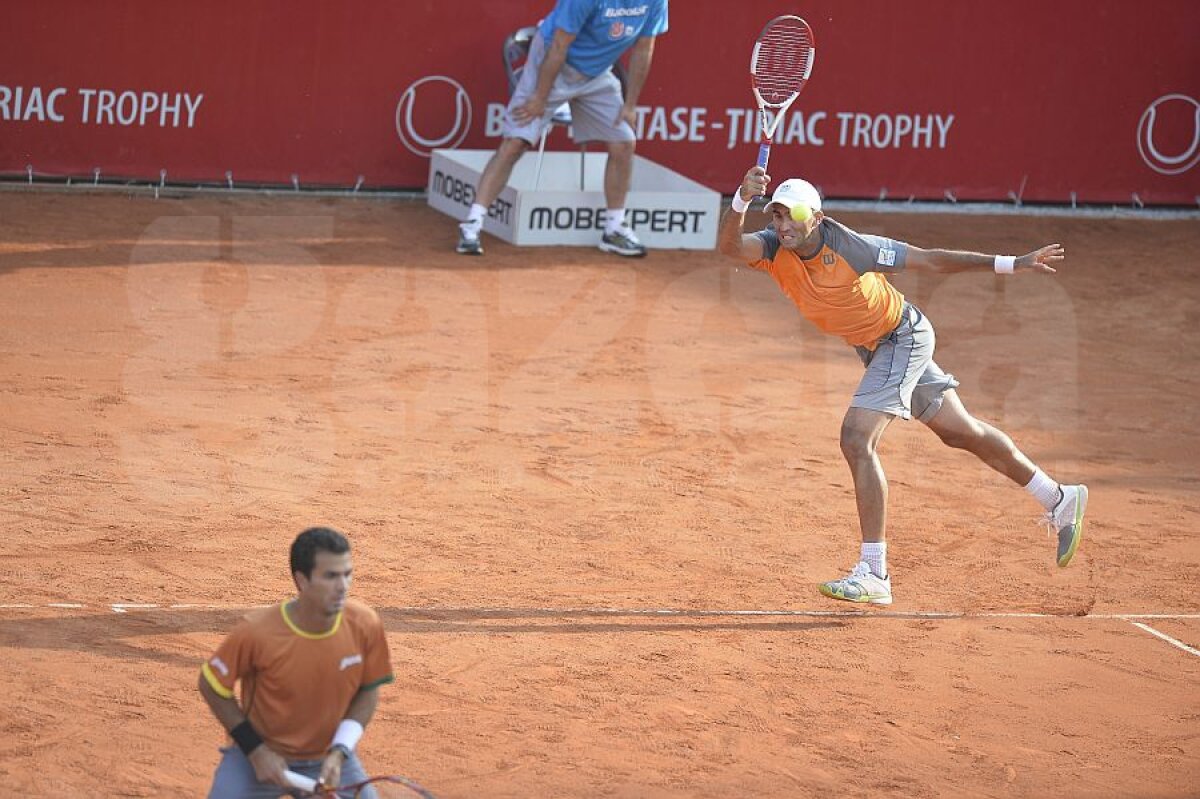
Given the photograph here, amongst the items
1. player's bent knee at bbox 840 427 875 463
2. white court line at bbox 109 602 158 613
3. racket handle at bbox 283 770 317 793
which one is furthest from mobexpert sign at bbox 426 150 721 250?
racket handle at bbox 283 770 317 793

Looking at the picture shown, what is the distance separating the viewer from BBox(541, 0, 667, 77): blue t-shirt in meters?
13.2

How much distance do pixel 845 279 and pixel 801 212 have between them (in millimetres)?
427

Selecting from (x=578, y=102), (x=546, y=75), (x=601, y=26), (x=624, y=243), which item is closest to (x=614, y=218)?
(x=624, y=243)

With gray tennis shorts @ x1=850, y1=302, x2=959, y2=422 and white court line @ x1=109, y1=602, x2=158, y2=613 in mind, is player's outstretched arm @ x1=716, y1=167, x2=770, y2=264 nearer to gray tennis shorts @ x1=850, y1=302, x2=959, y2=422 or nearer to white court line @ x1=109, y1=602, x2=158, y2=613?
gray tennis shorts @ x1=850, y1=302, x2=959, y2=422

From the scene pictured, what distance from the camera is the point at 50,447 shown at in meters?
9.19

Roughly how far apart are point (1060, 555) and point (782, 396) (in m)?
3.38

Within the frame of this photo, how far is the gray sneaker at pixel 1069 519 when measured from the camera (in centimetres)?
831

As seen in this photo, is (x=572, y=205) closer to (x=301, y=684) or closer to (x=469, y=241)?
(x=469, y=241)

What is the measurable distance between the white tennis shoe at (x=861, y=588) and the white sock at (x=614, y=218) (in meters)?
6.71

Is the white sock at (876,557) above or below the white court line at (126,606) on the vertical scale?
above

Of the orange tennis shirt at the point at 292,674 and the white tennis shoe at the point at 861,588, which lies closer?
the orange tennis shirt at the point at 292,674

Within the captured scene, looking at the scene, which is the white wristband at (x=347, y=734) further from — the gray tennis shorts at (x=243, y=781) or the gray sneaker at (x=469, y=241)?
the gray sneaker at (x=469, y=241)

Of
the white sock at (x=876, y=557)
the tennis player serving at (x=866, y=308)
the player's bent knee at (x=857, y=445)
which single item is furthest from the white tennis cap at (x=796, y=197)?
the white sock at (x=876, y=557)

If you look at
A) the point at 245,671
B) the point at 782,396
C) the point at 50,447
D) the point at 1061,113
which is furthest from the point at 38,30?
the point at 245,671
